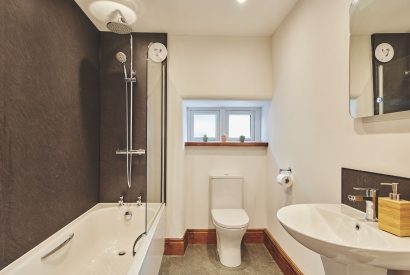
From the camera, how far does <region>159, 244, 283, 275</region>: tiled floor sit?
223 cm

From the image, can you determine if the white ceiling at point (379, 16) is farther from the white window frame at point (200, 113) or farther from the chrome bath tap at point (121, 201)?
the chrome bath tap at point (121, 201)

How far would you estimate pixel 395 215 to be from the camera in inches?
35.2

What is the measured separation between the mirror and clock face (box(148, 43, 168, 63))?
1.78 meters

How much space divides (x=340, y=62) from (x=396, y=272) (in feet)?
3.80

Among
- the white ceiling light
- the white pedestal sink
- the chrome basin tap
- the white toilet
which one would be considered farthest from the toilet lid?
the white ceiling light

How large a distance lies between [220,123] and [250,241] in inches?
64.7

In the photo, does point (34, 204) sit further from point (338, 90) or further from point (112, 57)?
point (338, 90)

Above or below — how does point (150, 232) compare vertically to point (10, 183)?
below

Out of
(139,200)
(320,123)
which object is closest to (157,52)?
(139,200)

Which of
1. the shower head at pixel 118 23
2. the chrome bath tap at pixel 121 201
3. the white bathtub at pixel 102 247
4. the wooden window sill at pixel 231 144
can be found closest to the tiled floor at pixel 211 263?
the white bathtub at pixel 102 247

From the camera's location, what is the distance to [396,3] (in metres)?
1.02

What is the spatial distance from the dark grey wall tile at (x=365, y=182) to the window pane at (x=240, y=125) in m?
1.95

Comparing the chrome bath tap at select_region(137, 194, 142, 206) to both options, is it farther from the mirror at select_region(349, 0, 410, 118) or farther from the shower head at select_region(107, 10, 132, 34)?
the mirror at select_region(349, 0, 410, 118)

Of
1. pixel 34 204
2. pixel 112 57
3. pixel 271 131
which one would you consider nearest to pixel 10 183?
pixel 34 204
